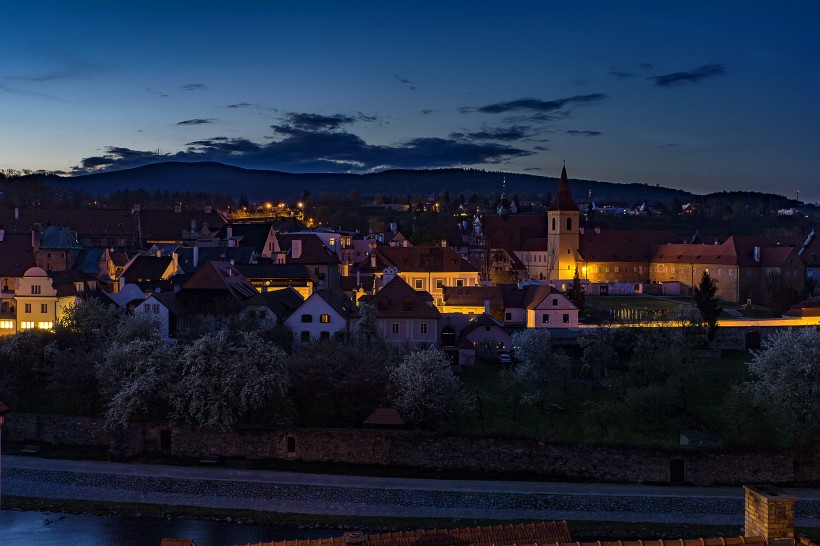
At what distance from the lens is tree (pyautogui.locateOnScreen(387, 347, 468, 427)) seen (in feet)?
98.6

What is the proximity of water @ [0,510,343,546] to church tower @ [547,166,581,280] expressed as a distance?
201ft

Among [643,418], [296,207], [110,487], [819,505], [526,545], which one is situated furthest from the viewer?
[296,207]

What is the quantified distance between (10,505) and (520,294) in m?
33.9

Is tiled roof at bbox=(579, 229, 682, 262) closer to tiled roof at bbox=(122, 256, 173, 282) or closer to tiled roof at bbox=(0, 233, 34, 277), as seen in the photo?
tiled roof at bbox=(122, 256, 173, 282)

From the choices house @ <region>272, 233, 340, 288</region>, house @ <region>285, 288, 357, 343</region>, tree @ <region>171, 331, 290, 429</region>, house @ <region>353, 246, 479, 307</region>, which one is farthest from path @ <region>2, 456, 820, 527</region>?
house @ <region>353, 246, 479, 307</region>

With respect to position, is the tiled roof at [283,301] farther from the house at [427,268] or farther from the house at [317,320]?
the house at [427,268]

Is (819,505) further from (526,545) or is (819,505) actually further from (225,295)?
(225,295)

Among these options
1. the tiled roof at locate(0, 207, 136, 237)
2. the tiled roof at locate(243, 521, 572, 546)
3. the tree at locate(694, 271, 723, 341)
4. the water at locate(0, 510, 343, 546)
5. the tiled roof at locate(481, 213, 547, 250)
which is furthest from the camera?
the tiled roof at locate(481, 213, 547, 250)

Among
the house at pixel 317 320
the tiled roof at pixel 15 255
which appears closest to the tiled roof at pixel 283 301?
the house at pixel 317 320

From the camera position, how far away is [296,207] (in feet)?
486

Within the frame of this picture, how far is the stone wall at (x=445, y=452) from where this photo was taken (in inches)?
1054

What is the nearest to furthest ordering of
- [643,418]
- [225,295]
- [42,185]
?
[643,418] < [225,295] < [42,185]

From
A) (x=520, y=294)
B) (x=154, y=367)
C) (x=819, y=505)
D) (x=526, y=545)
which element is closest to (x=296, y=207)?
(x=520, y=294)

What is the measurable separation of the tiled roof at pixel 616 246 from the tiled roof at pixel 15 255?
162 ft
